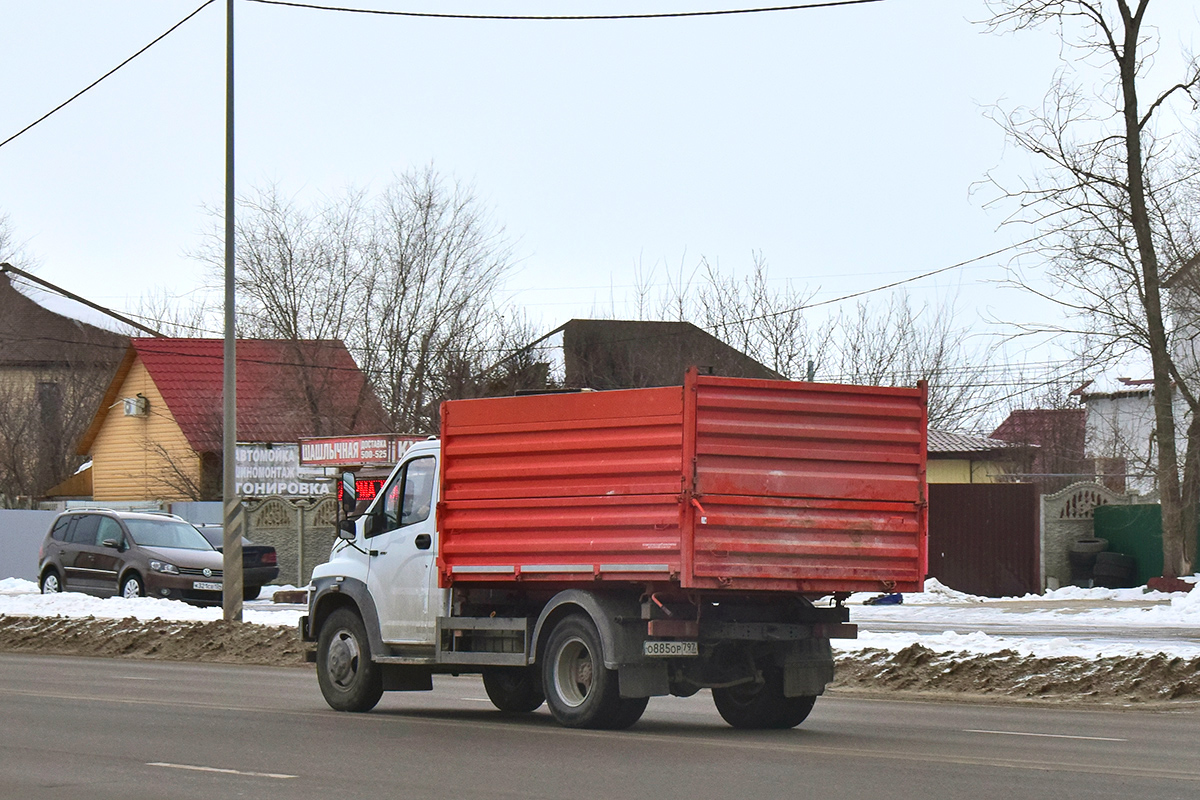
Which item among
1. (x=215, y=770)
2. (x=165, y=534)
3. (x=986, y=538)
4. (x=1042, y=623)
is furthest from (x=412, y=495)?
(x=986, y=538)

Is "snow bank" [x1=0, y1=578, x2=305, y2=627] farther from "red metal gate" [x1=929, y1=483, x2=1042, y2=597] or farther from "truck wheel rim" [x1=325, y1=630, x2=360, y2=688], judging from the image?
"red metal gate" [x1=929, y1=483, x2=1042, y2=597]

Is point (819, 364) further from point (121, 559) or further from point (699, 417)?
point (699, 417)

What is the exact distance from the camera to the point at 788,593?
12336 mm

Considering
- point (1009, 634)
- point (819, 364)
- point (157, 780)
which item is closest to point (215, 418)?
point (819, 364)

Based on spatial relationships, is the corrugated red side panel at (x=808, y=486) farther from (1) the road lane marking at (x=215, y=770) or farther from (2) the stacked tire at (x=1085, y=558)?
(2) the stacked tire at (x=1085, y=558)

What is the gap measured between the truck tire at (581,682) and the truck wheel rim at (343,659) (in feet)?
7.39

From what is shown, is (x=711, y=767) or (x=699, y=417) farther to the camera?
(x=699, y=417)

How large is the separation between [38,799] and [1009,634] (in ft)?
54.2

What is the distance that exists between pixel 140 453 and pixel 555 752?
43396 mm

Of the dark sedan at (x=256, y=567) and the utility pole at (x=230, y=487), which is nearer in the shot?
the utility pole at (x=230, y=487)

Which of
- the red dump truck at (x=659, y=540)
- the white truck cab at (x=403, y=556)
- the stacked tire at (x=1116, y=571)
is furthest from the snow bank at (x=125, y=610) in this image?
the stacked tire at (x=1116, y=571)

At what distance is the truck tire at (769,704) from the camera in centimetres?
1276

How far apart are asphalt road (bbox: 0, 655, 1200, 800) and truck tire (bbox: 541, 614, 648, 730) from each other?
0.17 m

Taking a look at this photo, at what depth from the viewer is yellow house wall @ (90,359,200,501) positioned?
49969mm
